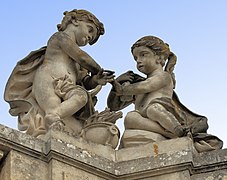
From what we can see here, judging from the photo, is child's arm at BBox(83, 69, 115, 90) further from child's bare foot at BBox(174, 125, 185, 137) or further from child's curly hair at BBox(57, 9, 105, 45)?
child's bare foot at BBox(174, 125, 185, 137)

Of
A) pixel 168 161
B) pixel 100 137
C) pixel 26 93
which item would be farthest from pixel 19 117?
pixel 168 161

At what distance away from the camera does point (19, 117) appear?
1494cm

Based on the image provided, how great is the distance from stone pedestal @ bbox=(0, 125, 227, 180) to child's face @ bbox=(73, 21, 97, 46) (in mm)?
1873

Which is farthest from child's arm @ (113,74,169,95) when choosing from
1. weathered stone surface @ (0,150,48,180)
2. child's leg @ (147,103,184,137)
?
weathered stone surface @ (0,150,48,180)

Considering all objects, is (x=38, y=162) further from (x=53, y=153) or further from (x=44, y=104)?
(x=44, y=104)

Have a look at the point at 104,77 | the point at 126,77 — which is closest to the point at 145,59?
the point at 126,77

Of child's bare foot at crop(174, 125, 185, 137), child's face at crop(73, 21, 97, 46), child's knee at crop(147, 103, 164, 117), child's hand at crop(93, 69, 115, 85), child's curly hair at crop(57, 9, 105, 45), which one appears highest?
child's curly hair at crop(57, 9, 105, 45)

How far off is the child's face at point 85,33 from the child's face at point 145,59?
0.65 metres

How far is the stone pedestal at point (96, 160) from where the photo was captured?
43.8 ft

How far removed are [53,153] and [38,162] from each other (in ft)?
0.70

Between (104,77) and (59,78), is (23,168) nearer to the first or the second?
(59,78)

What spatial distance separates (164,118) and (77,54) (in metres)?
1.52

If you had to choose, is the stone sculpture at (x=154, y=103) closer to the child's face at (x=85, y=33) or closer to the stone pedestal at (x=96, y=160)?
the stone pedestal at (x=96, y=160)

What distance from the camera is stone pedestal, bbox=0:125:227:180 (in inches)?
525
